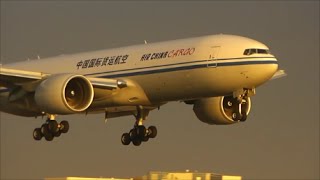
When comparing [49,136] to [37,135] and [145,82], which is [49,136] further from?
[145,82]

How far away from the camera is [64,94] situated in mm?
72938

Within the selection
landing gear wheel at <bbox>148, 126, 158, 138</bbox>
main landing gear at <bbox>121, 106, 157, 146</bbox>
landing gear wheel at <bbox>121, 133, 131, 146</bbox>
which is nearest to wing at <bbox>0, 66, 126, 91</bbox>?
main landing gear at <bbox>121, 106, 157, 146</bbox>

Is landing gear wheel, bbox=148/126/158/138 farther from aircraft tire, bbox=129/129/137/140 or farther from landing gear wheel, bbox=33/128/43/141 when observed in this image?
landing gear wheel, bbox=33/128/43/141

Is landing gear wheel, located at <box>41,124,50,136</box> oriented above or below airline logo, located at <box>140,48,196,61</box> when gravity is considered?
below

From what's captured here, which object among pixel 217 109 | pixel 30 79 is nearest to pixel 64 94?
pixel 30 79

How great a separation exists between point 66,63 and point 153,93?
8000 millimetres

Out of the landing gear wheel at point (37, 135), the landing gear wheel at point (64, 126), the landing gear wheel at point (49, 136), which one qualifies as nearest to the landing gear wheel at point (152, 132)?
the landing gear wheel at point (64, 126)

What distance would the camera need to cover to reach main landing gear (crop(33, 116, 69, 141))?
254 ft

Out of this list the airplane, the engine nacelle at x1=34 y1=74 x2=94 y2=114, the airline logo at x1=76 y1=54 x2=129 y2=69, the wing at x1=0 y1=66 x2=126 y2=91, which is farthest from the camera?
the airline logo at x1=76 y1=54 x2=129 y2=69

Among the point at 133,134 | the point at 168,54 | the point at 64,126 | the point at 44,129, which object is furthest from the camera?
the point at 133,134

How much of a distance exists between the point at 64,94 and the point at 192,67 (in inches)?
301

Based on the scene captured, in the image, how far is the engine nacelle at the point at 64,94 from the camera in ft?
238

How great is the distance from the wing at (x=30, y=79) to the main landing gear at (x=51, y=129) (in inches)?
112

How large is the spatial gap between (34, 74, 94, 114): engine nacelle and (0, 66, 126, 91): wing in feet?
2.75
